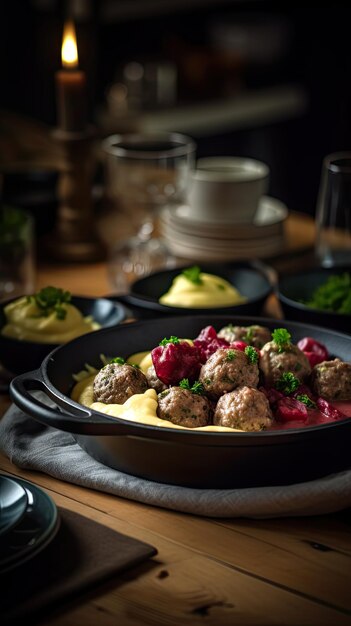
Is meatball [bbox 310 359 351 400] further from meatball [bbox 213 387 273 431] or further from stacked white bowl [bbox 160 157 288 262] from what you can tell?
stacked white bowl [bbox 160 157 288 262]

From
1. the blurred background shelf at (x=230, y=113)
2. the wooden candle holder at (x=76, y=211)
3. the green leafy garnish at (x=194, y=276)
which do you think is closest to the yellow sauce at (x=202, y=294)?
the green leafy garnish at (x=194, y=276)

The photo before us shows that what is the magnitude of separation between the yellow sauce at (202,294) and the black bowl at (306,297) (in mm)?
110

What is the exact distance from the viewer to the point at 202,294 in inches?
84.0

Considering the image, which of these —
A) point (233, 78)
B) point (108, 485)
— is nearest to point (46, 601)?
point (108, 485)

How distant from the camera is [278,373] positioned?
5.21 feet

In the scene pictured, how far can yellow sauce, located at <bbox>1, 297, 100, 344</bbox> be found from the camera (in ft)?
6.24

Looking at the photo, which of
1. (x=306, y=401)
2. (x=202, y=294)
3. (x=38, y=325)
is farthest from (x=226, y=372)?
(x=202, y=294)

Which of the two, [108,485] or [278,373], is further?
[278,373]

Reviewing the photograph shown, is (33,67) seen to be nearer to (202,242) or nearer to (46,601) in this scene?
(202,242)

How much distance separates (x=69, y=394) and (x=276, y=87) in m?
4.54

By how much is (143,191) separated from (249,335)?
3.52ft

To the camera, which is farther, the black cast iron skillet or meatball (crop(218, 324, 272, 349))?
meatball (crop(218, 324, 272, 349))

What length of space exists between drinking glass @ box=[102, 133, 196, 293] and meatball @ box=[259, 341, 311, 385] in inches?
37.1

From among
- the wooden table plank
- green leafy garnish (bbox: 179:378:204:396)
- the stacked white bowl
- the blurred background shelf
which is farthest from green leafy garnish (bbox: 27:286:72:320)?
the blurred background shelf
